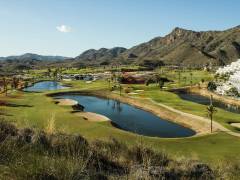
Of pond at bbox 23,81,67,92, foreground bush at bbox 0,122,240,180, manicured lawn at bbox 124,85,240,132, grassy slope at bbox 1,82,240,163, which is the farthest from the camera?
pond at bbox 23,81,67,92

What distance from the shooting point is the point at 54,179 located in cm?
715

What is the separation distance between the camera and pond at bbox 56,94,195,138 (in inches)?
2749

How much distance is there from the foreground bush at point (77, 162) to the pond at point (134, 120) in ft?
171

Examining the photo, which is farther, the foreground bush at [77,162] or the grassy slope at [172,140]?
the grassy slope at [172,140]

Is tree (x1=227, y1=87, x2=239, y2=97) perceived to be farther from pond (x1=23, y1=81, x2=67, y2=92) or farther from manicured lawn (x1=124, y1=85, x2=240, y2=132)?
pond (x1=23, y1=81, x2=67, y2=92)

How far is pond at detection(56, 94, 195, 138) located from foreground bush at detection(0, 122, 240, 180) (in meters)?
52.2

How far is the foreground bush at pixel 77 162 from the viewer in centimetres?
723

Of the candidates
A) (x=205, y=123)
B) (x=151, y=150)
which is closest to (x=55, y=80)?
(x=205, y=123)

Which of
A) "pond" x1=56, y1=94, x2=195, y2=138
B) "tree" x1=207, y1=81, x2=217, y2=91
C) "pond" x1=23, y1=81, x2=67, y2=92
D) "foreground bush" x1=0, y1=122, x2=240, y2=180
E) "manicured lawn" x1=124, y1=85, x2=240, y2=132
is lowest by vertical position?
"pond" x1=56, y1=94, x2=195, y2=138

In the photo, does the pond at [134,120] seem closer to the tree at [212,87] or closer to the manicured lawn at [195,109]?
the manicured lawn at [195,109]

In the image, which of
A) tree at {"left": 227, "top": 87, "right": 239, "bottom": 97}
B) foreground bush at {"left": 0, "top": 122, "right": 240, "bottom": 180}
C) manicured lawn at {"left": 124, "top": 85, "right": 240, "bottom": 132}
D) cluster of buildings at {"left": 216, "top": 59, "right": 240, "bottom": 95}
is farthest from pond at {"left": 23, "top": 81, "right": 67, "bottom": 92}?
foreground bush at {"left": 0, "top": 122, "right": 240, "bottom": 180}

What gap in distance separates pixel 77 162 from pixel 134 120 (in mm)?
74500

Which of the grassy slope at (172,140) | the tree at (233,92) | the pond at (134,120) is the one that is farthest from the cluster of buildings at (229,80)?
the grassy slope at (172,140)

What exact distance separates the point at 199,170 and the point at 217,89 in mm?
136954
